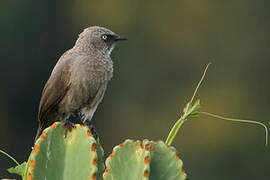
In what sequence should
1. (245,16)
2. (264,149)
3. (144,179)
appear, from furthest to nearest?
(245,16) → (264,149) → (144,179)

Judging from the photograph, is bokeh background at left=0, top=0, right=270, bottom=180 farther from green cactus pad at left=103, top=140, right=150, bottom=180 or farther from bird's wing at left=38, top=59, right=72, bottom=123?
green cactus pad at left=103, top=140, right=150, bottom=180

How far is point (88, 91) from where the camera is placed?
713 cm

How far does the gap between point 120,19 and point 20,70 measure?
5.93m

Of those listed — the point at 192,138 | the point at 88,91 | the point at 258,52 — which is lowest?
the point at 192,138

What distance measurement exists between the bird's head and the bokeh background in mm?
22792

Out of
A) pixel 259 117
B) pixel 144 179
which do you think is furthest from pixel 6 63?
→ pixel 144 179

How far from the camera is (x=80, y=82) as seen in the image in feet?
23.5

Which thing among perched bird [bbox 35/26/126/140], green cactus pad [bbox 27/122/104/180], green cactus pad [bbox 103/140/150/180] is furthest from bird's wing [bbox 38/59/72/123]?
green cactus pad [bbox 103/140/150/180]

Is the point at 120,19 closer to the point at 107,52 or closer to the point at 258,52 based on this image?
the point at 258,52

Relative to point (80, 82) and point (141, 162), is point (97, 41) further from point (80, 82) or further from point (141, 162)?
point (141, 162)

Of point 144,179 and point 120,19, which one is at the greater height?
point 144,179

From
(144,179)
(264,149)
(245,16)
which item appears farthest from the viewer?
(245,16)

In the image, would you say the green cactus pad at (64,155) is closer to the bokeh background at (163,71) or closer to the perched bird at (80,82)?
the perched bird at (80,82)

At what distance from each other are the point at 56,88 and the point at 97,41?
1.70ft
